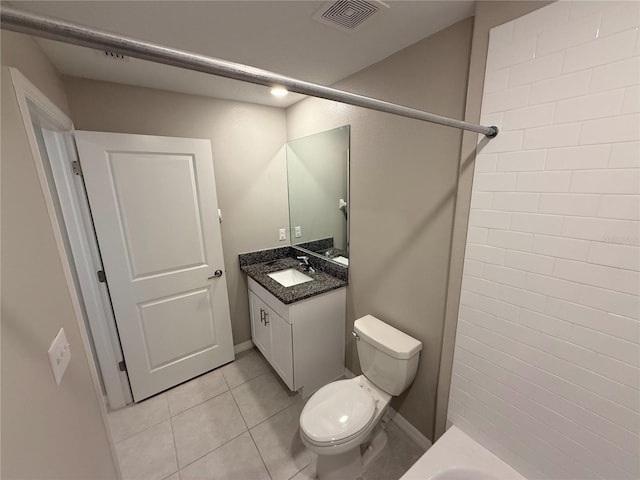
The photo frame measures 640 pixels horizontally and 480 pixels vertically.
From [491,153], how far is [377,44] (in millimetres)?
778

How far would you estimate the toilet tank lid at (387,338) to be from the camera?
1437 mm

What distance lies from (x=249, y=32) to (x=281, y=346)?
185 cm

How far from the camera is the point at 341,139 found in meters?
1.84

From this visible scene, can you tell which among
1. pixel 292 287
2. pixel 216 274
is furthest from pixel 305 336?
pixel 216 274

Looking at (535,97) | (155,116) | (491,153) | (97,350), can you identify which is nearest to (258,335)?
(97,350)

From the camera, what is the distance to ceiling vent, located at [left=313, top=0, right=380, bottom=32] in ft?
3.29

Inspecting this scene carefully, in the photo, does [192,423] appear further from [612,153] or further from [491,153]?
[612,153]

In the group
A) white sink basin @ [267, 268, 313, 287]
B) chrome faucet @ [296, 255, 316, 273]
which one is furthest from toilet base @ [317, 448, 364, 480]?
chrome faucet @ [296, 255, 316, 273]

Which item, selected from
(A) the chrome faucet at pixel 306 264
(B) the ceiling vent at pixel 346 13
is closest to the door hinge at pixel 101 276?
(A) the chrome faucet at pixel 306 264

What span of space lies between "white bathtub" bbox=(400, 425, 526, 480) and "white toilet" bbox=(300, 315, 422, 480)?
0.28m

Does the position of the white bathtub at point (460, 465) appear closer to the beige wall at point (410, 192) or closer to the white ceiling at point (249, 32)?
the beige wall at point (410, 192)

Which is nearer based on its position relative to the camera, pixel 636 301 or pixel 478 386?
pixel 636 301

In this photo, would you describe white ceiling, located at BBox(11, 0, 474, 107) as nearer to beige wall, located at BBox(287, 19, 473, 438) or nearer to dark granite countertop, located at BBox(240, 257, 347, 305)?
beige wall, located at BBox(287, 19, 473, 438)

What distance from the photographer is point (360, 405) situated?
1408 mm
